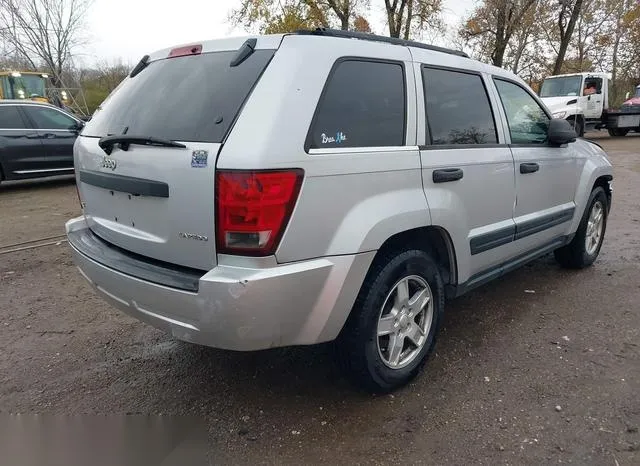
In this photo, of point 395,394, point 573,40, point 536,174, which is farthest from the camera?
point 573,40

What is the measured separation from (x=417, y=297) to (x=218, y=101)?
4.98 ft

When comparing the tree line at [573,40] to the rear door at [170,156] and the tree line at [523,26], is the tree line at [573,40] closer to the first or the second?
the tree line at [523,26]

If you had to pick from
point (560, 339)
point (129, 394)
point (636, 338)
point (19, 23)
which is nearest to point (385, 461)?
point (129, 394)

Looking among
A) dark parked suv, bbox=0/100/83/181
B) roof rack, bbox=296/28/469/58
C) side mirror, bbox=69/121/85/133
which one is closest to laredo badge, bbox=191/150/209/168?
roof rack, bbox=296/28/469/58

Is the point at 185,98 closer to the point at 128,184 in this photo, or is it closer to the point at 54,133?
the point at 128,184

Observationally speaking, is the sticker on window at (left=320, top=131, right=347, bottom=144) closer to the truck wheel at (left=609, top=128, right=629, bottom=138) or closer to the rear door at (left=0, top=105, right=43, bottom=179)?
the rear door at (left=0, top=105, right=43, bottom=179)

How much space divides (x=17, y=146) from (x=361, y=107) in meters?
9.32

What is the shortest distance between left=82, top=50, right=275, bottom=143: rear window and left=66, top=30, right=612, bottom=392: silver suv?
0.04ft

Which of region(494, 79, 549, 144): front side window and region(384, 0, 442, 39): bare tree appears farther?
region(384, 0, 442, 39): bare tree

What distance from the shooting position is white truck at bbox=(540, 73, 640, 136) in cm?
1720

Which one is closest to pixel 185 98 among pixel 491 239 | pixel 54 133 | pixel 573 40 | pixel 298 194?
pixel 298 194

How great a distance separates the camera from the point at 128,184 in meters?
2.48

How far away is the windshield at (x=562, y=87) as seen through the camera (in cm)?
1814

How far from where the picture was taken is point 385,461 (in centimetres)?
227
